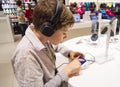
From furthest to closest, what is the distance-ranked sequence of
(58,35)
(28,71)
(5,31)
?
(5,31), (58,35), (28,71)

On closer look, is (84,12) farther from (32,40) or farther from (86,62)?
(32,40)

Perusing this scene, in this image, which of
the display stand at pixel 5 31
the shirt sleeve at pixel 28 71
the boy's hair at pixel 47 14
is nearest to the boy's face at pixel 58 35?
the boy's hair at pixel 47 14

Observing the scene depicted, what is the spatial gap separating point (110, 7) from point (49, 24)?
7.41 feet

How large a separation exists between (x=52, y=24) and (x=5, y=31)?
3.95 m

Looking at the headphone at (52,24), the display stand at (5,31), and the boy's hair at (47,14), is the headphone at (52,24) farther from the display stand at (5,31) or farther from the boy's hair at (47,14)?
the display stand at (5,31)

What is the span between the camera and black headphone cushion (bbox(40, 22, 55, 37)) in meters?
0.72

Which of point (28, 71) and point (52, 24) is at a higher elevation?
point (52, 24)

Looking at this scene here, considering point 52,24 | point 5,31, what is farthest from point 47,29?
point 5,31

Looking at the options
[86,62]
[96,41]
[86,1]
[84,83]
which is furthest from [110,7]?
[84,83]

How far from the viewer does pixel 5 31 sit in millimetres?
4336

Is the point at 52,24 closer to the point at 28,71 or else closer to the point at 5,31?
the point at 28,71

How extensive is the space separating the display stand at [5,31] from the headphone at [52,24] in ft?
12.6

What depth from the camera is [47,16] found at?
711mm

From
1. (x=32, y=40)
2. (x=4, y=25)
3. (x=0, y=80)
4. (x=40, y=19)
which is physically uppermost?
(x=40, y=19)
